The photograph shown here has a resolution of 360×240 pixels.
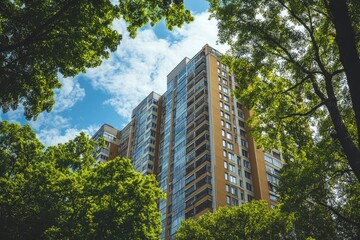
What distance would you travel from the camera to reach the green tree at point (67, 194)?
19.8m

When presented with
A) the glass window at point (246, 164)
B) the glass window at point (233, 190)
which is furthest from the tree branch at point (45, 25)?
the glass window at point (246, 164)

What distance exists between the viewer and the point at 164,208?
63.4 meters

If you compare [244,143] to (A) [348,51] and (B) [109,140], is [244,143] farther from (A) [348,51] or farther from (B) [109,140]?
(A) [348,51]

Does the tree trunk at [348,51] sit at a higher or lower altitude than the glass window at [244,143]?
lower

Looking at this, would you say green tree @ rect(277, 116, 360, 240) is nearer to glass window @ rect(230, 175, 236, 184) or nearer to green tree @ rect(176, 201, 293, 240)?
green tree @ rect(176, 201, 293, 240)

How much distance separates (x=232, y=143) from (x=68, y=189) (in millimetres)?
45983

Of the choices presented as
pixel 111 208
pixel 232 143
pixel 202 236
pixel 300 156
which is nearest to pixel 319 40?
pixel 300 156

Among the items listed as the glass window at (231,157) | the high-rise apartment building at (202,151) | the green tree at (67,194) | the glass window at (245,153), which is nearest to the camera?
the green tree at (67,194)

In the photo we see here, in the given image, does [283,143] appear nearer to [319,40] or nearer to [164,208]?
[319,40]

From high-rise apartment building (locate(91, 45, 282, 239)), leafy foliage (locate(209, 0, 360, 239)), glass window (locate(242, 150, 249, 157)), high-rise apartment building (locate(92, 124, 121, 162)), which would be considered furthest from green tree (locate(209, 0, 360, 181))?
high-rise apartment building (locate(92, 124, 121, 162))

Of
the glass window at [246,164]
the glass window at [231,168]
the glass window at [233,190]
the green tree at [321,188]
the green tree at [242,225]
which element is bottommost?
the green tree at [321,188]

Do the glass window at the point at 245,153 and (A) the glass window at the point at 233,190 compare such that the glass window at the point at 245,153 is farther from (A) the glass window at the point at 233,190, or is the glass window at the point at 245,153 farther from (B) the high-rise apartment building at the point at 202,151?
(A) the glass window at the point at 233,190

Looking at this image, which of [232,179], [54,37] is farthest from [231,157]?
[54,37]

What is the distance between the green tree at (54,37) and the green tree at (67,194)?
Result: 7813 mm
